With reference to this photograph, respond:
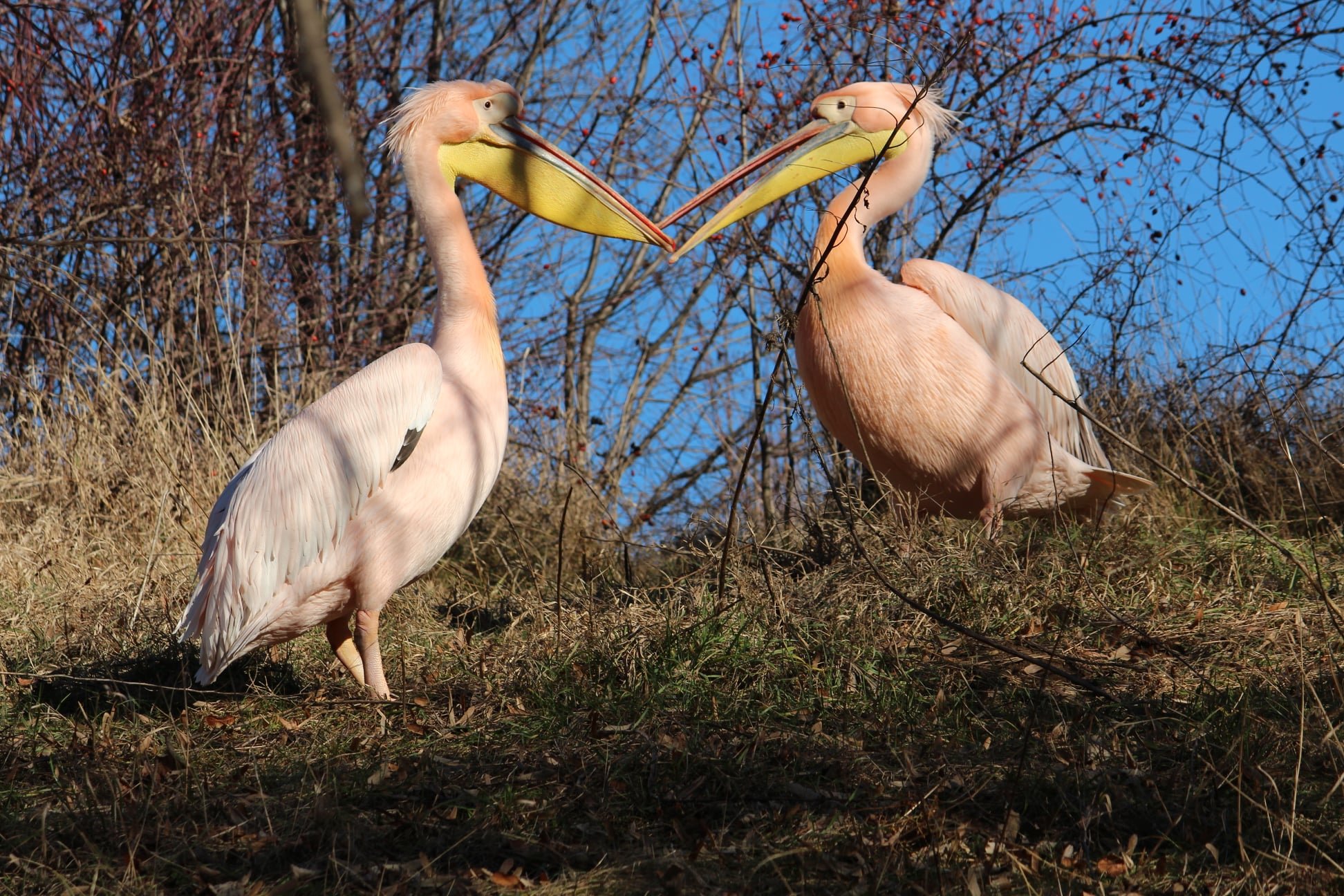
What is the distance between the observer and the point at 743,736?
3.14 meters

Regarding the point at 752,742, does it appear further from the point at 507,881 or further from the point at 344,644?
the point at 344,644

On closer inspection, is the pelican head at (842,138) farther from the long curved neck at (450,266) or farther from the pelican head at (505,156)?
the long curved neck at (450,266)

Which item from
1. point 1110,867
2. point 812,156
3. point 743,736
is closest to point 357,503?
point 743,736

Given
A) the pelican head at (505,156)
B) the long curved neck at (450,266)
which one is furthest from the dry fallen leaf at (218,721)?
the pelican head at (505,156)

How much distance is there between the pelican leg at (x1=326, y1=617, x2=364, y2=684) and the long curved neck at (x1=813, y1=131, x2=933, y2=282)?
2.18 m

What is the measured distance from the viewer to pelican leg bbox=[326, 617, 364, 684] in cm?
405

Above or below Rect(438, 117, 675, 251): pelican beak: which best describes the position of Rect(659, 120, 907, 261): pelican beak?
above

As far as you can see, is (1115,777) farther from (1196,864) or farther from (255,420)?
(255,420)

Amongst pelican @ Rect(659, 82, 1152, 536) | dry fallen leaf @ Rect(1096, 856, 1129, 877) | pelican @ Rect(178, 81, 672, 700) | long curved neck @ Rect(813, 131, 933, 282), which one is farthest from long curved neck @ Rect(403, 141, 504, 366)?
dry fallen leaf @ Rect(1096, 856, 1129, 877)

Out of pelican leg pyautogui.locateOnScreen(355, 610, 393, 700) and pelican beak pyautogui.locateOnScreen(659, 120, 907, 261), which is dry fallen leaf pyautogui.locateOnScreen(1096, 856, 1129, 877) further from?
pelican beak pyautogui.locateOnScreen(659, 120, 907, 261)

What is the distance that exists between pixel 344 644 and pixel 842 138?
8.84 ft

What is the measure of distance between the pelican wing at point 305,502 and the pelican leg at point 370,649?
0.23 metres

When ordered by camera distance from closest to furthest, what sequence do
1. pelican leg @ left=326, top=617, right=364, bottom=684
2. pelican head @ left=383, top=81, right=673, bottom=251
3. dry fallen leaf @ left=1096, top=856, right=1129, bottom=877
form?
dry fallen leaf @ left=1096, top=856, right=1129, bottom=877
pelican leg @ left=326, top=617, right=364, bottom=684
pelican head @ left=383, top=81, right=673, bottom=251

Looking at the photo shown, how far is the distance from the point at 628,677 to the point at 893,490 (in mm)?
1304
